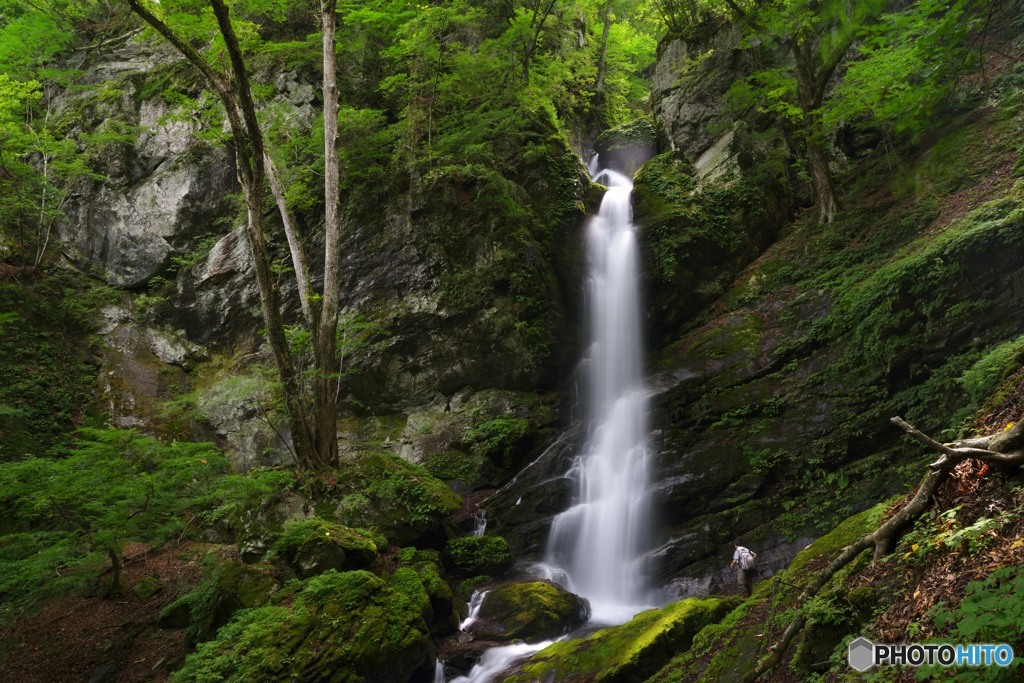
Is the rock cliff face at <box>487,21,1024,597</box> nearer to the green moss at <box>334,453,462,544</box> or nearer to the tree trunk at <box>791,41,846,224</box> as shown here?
the tree trunk at <box>791,41,846,224</box>

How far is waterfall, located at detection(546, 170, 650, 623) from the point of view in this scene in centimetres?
968

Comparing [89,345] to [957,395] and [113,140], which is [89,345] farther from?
[957,395]

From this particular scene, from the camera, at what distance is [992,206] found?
30.1 feet

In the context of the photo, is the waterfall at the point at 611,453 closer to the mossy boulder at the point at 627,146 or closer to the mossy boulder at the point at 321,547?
the mossy boulder at the point at 627,146

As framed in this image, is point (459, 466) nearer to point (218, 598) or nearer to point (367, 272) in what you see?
point (367, 272)

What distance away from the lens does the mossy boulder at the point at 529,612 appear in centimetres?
814

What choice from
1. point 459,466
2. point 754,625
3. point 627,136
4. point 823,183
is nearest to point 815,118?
point 823,183

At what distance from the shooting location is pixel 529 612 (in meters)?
8.33

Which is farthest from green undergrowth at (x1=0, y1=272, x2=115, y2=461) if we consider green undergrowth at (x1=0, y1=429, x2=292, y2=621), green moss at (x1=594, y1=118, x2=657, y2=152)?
green moss at (x1=594, y1=118, x2=657, y2=152)

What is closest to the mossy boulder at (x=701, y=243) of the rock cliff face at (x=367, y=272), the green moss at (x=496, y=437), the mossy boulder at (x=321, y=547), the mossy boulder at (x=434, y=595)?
the rock cliff face at (x=367, y=272)

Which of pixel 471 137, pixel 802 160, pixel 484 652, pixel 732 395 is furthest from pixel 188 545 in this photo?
pixel 802 160

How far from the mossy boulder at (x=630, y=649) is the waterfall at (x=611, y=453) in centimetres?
200

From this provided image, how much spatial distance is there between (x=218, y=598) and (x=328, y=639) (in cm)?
138

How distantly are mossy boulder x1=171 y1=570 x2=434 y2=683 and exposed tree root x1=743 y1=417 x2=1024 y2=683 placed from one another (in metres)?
4.00
